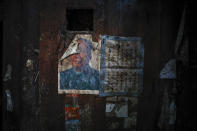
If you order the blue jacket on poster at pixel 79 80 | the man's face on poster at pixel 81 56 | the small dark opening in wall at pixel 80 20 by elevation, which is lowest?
the blue jacket on poster at pixel 79 80

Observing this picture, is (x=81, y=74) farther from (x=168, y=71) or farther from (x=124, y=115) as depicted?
(x=168, y=71)

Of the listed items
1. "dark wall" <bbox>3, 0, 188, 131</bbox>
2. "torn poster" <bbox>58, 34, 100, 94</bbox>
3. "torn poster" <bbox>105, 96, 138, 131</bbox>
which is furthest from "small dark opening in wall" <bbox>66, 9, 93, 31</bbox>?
"torn poster" <bbox>105, 96, 138, 131</bbox>

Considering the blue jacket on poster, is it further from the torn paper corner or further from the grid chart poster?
the torn paper corner

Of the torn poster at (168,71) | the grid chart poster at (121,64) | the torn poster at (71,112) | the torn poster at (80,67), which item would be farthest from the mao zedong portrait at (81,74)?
the torn poster at (168,71)

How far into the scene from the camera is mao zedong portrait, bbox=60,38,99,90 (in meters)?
2.11

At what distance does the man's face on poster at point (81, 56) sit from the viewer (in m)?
2.10

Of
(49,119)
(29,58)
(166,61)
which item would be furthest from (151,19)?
(49,119)

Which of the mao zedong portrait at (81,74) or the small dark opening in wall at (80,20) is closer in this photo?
the mao zedong portrait at (81,74)

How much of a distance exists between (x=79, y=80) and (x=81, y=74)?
0.08 meters

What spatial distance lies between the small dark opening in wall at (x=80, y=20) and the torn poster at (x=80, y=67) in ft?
0.85

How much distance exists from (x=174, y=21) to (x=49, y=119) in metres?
2.10

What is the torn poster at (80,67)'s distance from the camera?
82.7 inches

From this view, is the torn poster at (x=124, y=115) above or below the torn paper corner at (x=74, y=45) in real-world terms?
below

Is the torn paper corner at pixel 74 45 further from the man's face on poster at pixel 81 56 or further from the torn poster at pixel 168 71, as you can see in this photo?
the torn poster at pixel 168 71
